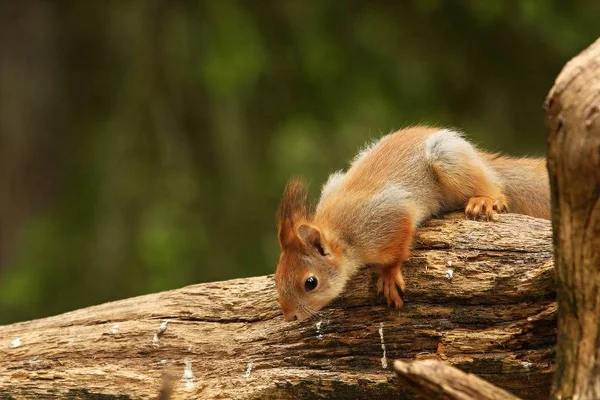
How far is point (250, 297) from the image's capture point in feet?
11.5

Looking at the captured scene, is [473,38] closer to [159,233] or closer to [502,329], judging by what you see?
[159,233]

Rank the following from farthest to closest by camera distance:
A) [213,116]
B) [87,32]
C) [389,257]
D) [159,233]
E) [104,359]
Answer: [87,32] → [213,116] → [159,233] → [104,359] → [389,257]

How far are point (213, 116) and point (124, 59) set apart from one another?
746 millimetres

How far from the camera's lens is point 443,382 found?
2119 mm

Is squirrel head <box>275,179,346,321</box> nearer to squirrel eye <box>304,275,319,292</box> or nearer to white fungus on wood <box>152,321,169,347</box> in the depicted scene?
squirrel eye <box>304,275,319,292</box>

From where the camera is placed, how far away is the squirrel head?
10.5 feet

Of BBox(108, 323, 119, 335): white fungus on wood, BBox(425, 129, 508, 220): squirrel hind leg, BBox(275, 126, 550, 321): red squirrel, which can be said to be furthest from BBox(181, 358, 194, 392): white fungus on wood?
BBox(425, 129, 508, 220): squirrel hind leg

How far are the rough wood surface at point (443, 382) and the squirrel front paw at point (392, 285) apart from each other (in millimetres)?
916

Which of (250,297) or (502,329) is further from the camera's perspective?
(250,297)

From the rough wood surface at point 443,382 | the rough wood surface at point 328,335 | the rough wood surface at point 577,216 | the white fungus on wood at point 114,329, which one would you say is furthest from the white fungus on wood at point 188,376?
the rough wood surface at point 577,216

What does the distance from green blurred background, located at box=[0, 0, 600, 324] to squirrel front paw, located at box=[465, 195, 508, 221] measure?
2108 mm

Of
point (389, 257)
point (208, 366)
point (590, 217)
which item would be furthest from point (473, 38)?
point (590, 217)

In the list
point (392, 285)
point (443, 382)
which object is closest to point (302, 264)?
point (392, 285)

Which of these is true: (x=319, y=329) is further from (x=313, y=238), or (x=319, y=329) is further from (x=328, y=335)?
(x=313, y=238)
